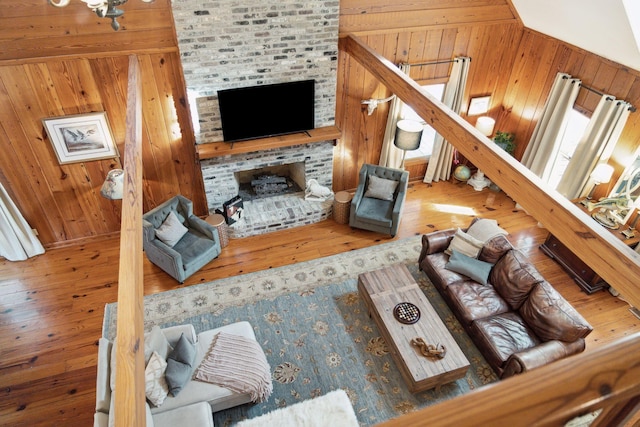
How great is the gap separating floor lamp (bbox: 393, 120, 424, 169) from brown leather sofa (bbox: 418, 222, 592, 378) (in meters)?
1.58

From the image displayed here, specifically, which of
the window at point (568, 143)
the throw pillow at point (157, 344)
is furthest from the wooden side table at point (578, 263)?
the throw pillow at point (157, 344)

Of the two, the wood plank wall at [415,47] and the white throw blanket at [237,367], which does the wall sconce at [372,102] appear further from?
the white throw blanket at [237,367]

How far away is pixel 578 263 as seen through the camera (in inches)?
210

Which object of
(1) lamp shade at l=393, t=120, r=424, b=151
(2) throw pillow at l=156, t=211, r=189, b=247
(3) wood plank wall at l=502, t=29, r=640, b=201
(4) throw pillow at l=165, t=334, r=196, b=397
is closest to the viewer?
(4) throw pillow at l=165, t=334, r=196, b=397

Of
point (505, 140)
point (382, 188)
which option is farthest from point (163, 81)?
point (505, 140)

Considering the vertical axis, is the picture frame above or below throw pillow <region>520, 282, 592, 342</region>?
above

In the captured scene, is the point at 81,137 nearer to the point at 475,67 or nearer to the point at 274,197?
the point at 274,197

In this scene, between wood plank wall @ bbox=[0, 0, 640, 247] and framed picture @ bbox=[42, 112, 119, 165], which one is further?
framed picture @ bbox=[42, 112, 119, 165]

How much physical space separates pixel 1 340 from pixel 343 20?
5588mm

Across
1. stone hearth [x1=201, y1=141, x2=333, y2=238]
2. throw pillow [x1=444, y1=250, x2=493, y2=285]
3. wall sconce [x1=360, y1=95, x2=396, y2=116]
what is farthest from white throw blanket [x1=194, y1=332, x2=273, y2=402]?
wall sconce [x1=360, y1=95, x2=396, y2=116]

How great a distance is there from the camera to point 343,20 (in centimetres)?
543

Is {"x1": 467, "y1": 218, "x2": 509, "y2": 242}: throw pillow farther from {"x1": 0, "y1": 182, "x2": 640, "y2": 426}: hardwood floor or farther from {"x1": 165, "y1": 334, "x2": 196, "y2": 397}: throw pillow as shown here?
{"x1": 165, "y1": 334, "x2": 196, "y2": 397}: throw pillow

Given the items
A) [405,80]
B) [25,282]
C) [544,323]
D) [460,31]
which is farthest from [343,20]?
[25,282]

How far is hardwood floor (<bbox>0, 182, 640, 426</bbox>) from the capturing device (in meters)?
4.20
